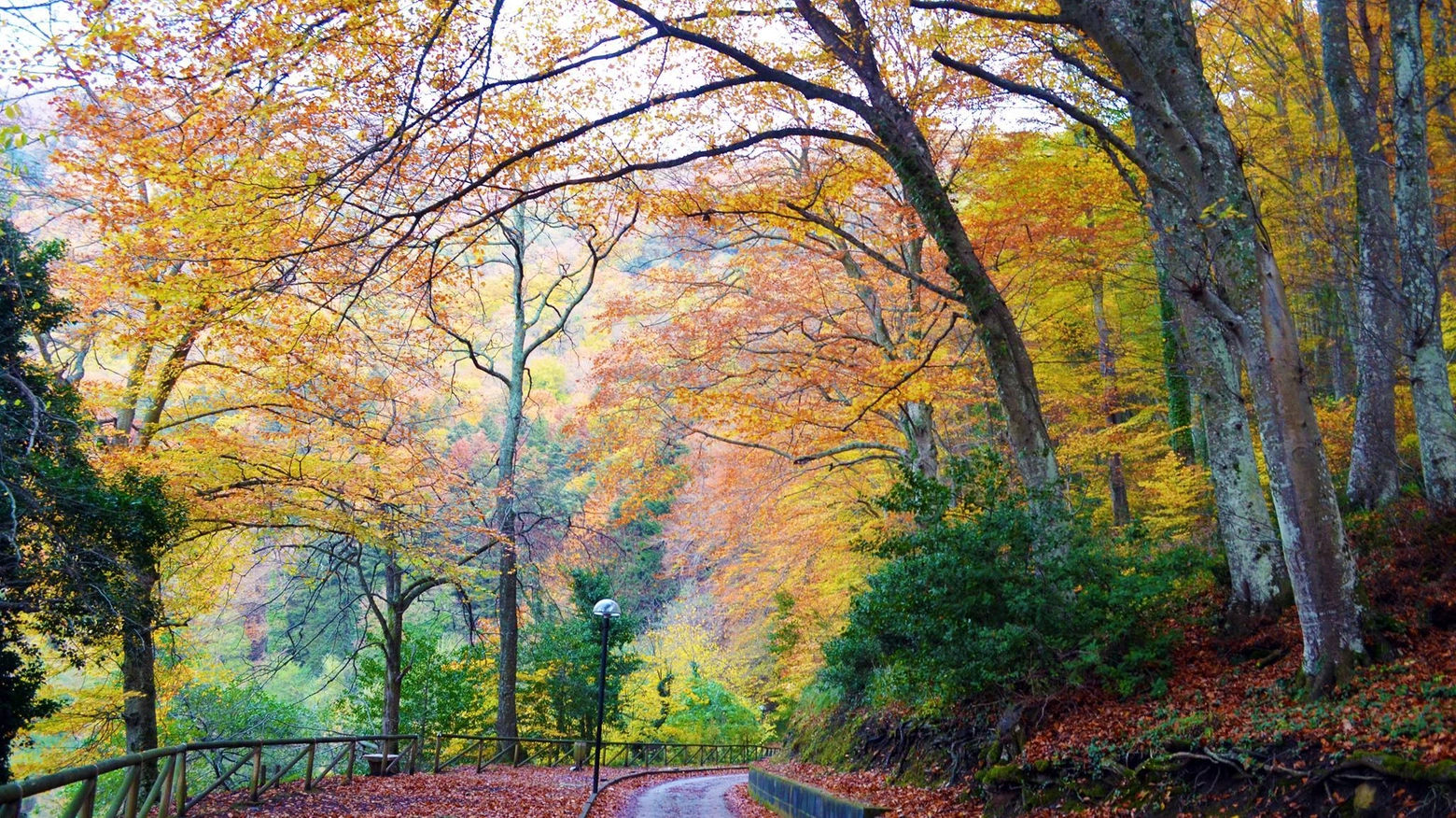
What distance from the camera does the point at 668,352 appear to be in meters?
15.9

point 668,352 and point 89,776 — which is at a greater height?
point 668,352

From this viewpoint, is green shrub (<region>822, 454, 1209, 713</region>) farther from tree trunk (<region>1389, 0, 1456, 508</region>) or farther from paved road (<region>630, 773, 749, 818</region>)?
paved road (<region>630, 773, 749, 818</region>)

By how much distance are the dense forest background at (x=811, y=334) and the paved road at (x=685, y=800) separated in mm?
2485

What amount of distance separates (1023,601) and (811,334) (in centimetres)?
869

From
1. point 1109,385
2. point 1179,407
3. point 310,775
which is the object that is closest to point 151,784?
point 310,775

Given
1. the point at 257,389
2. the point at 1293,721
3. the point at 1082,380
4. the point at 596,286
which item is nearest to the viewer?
the point at 1293,721

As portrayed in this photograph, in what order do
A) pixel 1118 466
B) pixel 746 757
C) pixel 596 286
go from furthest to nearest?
pixel 746 757, pixel 596 286, pixel 1118 466

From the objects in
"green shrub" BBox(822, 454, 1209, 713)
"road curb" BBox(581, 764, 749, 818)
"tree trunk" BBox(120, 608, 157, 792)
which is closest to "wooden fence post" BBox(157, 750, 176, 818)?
"tree trunk" BBox(120, 608, 157, 792)

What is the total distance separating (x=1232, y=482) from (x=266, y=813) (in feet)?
32.4

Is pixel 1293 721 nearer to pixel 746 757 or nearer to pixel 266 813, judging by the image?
pixel 266 813

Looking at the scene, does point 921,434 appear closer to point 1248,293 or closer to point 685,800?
point 685,800

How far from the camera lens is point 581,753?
18.1 m

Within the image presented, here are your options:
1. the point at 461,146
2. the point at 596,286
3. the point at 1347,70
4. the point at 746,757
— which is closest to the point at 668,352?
the point at 596,286

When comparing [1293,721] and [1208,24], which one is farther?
[1208,24]
